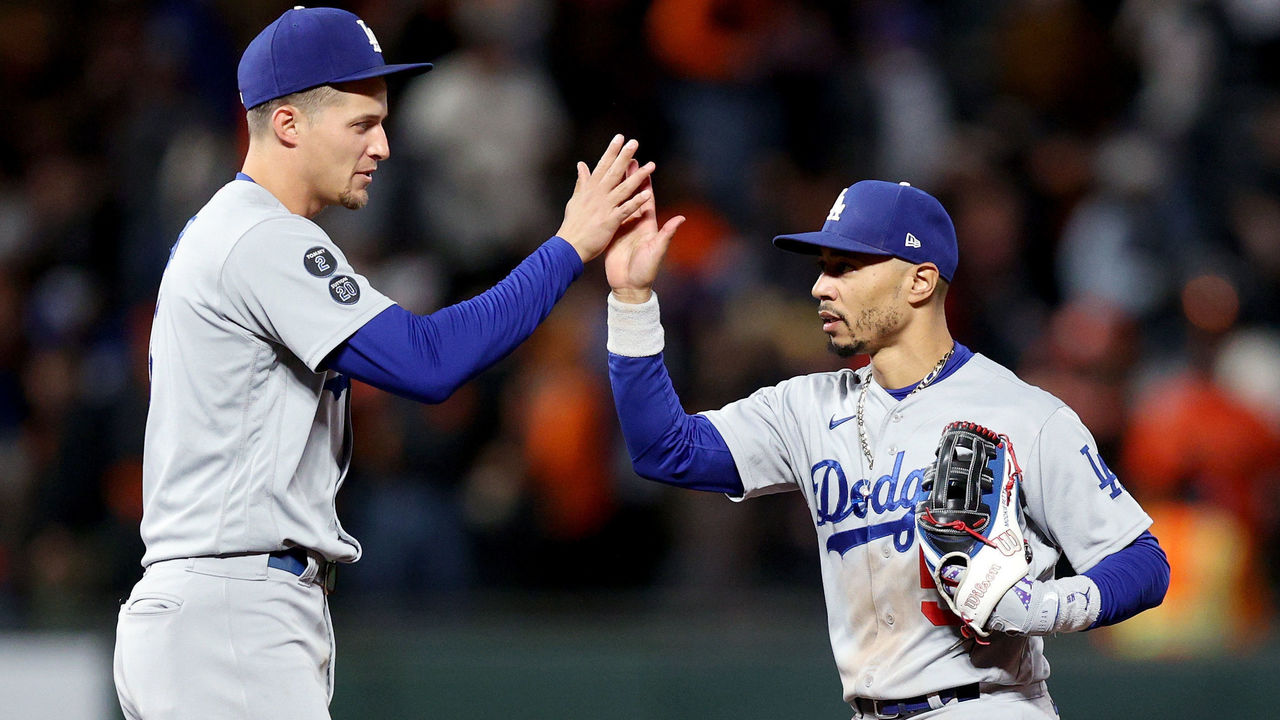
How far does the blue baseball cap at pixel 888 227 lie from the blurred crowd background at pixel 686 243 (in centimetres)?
309

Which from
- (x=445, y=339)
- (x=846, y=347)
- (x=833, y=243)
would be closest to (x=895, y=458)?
(x=846, y=347)

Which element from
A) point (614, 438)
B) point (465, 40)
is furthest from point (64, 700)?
point (465, 40)

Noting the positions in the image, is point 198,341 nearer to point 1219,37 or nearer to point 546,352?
point 546,352

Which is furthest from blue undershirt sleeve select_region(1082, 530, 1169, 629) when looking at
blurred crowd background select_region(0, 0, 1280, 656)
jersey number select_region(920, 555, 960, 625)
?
blurred crowd background select_region(0, 0, 1280, 656)

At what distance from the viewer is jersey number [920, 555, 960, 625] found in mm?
3508

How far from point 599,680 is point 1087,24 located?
5.04m

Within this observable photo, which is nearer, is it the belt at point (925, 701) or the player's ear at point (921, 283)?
the belt at point (925, 701)

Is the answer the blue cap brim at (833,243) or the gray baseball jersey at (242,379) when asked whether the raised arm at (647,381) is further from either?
the gray baseball jersey at (242,379)

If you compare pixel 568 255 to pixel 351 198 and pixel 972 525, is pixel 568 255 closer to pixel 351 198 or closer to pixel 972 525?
pixel 351 198

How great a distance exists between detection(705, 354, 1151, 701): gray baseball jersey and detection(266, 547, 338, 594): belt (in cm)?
109

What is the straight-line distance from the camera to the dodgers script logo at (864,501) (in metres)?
3.58

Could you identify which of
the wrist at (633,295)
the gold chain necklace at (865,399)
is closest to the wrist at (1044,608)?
the gold chain necklace at (865,399)

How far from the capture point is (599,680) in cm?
621

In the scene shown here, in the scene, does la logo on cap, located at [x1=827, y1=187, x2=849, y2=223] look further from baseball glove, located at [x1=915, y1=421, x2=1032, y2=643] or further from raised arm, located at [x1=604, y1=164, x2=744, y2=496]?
baseball glove, located at [x1=915, y1=421, x2=1032, y2=643]
